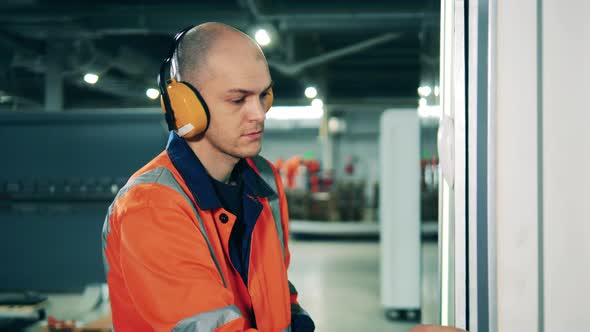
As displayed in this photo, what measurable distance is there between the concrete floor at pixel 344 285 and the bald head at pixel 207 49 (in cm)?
194

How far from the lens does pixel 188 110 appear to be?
1.26m

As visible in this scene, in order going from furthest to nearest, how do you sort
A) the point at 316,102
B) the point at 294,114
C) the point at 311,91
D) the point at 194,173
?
the point at 294,114
the point at 316,102
the point at 311,91
the point at 194,173

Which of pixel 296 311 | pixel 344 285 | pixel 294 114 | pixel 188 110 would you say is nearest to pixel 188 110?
pixel 188 110

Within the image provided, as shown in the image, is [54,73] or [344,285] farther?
[54,73]

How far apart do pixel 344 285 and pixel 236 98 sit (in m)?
6.08

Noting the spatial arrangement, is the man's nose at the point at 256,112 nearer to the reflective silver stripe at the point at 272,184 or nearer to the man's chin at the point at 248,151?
the man's chin at the point at 248,151

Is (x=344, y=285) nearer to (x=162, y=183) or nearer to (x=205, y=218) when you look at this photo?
(x=205, y=218)

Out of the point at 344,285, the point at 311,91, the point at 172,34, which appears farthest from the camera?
the point at 311,91

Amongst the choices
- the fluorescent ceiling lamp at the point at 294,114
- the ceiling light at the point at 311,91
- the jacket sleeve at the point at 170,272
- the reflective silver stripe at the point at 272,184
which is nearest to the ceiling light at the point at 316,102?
the ceiling light at the point at 311,91

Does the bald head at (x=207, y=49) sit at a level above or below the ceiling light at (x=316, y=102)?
below

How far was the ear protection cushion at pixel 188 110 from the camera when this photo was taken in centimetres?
127

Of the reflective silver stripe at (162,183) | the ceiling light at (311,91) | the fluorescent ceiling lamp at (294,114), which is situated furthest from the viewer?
the fluorescent ceiling lamp at (294,114)

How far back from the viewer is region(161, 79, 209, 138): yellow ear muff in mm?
1267

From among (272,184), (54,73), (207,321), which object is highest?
(54,73)
